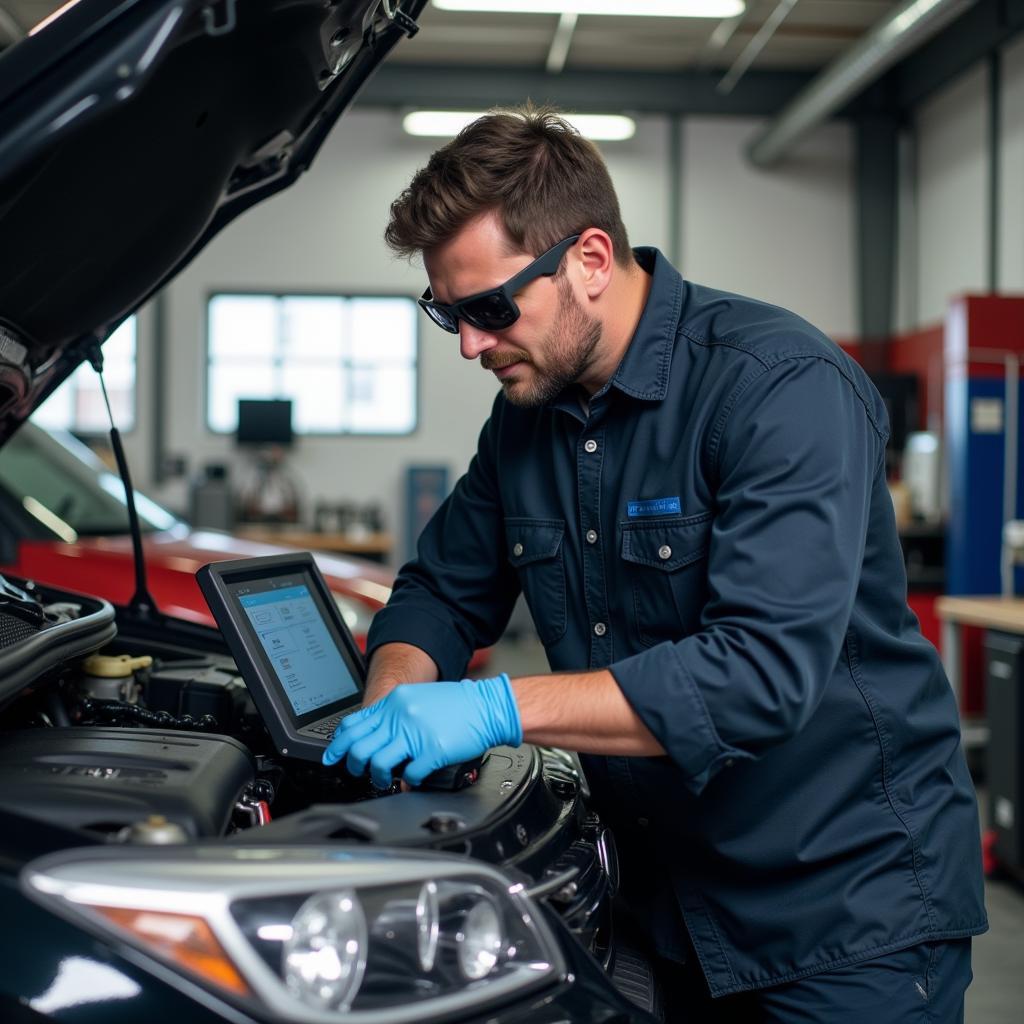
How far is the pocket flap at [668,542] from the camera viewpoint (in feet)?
4.60

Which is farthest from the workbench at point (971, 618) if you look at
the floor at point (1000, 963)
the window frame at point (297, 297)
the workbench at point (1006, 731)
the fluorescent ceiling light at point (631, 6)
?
the window frame at point (297, 297)

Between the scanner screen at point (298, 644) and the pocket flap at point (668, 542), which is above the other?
the pocket flap at point (668, 542)

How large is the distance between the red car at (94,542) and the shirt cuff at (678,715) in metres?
2.14

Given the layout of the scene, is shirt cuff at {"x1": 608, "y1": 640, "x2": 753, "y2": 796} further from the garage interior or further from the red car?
the garage interior

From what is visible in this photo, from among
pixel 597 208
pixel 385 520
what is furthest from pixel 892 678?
pixel 385 520

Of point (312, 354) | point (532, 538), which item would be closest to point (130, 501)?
point (532, 538)

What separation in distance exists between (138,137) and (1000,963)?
10.0ft

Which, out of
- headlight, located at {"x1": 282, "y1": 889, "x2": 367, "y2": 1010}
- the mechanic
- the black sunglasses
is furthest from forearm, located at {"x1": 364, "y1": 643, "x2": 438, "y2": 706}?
headlight, located at {"x1": 282, "y1": 889, "x2": 367, "y2": 1010}

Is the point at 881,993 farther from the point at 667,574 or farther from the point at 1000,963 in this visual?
the point at 1000,963

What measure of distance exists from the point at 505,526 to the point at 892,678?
0.57 meters

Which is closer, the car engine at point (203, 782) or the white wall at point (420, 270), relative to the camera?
the car engine at point (203, 782)

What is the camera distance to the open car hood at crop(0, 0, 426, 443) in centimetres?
106

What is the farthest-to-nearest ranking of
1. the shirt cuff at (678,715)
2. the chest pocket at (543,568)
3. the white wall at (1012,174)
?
→ 1. the white wall at (1012,174)
2. the chest pocket at (543,568)
3. the shirt cuff at (678,715)

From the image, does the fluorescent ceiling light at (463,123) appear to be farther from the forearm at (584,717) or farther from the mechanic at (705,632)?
the forearm at (584,717)
